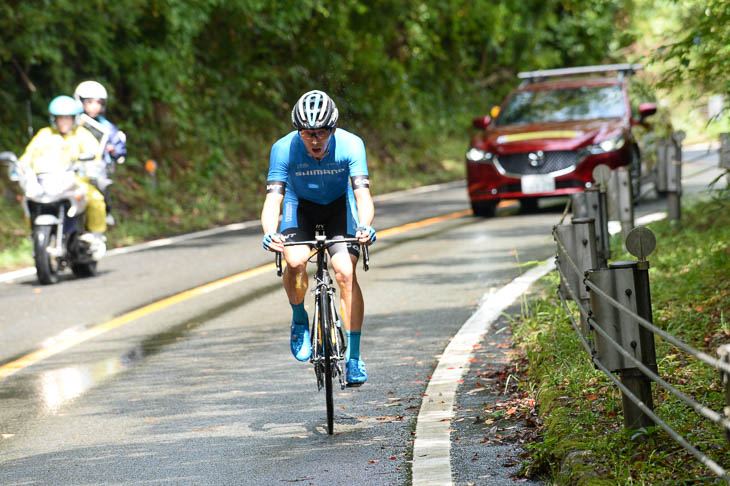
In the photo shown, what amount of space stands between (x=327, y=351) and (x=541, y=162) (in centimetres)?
1061

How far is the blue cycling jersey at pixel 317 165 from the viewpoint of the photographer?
6727 mm

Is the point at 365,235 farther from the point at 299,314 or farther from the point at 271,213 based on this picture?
the point at 299,314

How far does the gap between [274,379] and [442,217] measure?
1059cm

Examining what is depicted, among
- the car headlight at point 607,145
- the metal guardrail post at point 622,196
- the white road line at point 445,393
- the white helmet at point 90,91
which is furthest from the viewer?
the car headlight at point 607,145

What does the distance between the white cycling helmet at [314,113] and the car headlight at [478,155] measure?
35.1 feet

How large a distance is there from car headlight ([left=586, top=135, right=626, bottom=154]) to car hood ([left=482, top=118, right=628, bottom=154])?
0.07m

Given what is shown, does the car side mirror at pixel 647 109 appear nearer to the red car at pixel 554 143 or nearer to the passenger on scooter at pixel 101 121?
the red car at pixel 554 143

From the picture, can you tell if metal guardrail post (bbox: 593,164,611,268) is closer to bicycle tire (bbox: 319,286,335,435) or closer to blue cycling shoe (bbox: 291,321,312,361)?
blue cycling shoe (bbox: 291,321,312,361)

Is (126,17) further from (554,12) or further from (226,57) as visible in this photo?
(554,12)

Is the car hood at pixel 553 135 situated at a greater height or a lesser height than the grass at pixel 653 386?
greater

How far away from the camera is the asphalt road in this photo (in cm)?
588

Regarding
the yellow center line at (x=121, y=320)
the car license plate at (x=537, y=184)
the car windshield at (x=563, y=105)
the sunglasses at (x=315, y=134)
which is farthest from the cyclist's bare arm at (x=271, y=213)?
the car windshield at (x=563, y=105)

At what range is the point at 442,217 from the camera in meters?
18.1

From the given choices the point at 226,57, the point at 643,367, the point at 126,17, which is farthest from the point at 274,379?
the point at 226,57
